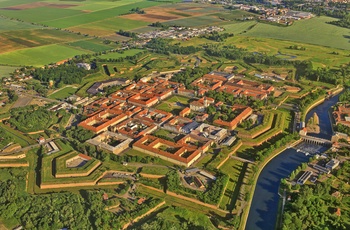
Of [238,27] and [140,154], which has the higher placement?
[238,27]

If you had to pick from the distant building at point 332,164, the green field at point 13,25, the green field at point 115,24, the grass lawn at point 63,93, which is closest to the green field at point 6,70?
the grass lawn at point 63,93

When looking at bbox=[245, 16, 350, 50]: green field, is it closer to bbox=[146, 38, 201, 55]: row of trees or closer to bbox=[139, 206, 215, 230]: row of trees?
bbox=[146, 38, 201, 55]: row of trees

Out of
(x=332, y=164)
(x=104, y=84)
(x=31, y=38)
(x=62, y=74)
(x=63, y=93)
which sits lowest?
(x=63, y=93)

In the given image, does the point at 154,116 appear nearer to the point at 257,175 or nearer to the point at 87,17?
the point at 257,175

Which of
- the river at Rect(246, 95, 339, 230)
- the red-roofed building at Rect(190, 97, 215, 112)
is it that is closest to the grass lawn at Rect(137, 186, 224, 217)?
the river at Rect(246, 95, 339, 230)

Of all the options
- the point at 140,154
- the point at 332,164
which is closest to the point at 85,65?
the point at 140,154

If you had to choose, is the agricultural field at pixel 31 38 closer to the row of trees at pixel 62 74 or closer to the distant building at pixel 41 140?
the row of trees at pixel 62 74
